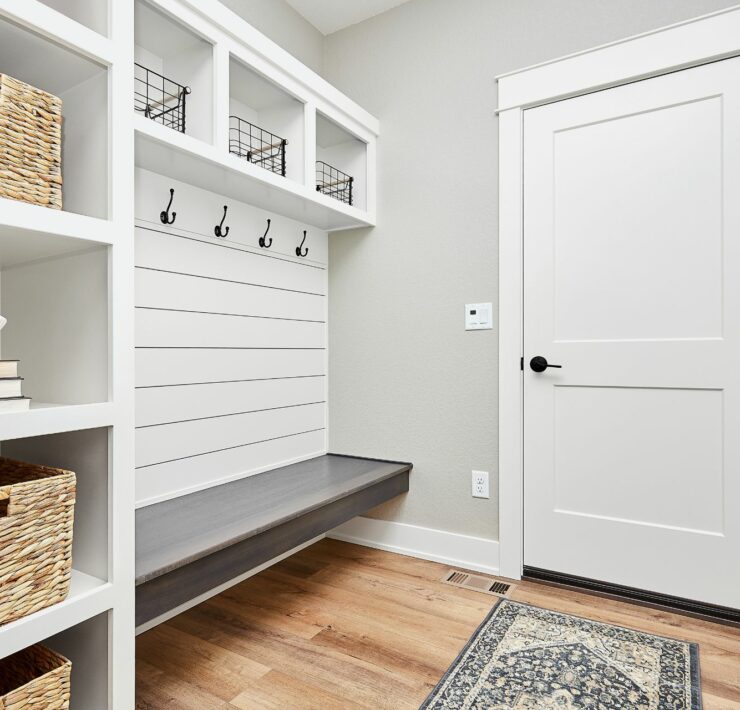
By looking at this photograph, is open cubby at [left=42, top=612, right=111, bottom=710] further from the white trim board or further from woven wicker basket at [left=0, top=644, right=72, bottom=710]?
the white trim board

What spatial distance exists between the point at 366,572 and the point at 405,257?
142 centimetres

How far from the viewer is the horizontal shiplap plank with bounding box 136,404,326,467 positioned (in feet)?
6.06

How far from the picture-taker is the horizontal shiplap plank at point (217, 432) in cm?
185

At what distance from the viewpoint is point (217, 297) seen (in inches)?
82.4

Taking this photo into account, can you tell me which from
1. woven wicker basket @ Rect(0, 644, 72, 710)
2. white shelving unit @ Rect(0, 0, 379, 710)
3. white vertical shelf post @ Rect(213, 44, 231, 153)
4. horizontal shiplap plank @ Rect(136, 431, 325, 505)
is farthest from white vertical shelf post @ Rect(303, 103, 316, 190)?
woven wicker basket @ Rect(0, 644, 72, 710)

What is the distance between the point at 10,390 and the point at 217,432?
105cm

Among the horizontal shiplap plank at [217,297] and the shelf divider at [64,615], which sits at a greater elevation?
the horizontal shiplap plank at [217,297]

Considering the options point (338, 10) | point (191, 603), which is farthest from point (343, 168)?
point (191, 603)

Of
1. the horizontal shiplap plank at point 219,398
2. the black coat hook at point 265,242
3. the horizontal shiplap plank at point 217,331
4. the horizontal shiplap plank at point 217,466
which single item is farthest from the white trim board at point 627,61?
the horizontal shiplap plank at point 217,466

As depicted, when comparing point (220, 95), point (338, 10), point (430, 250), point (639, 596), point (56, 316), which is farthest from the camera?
point (338, 10)

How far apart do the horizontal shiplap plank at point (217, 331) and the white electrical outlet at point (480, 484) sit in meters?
0.99

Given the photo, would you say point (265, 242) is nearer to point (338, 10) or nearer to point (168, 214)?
point (168, 214)

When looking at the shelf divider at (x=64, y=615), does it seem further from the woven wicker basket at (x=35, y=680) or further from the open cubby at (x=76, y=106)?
the open cubby at (x=76, y=106)

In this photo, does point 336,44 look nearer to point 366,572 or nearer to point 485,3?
point 485,3
